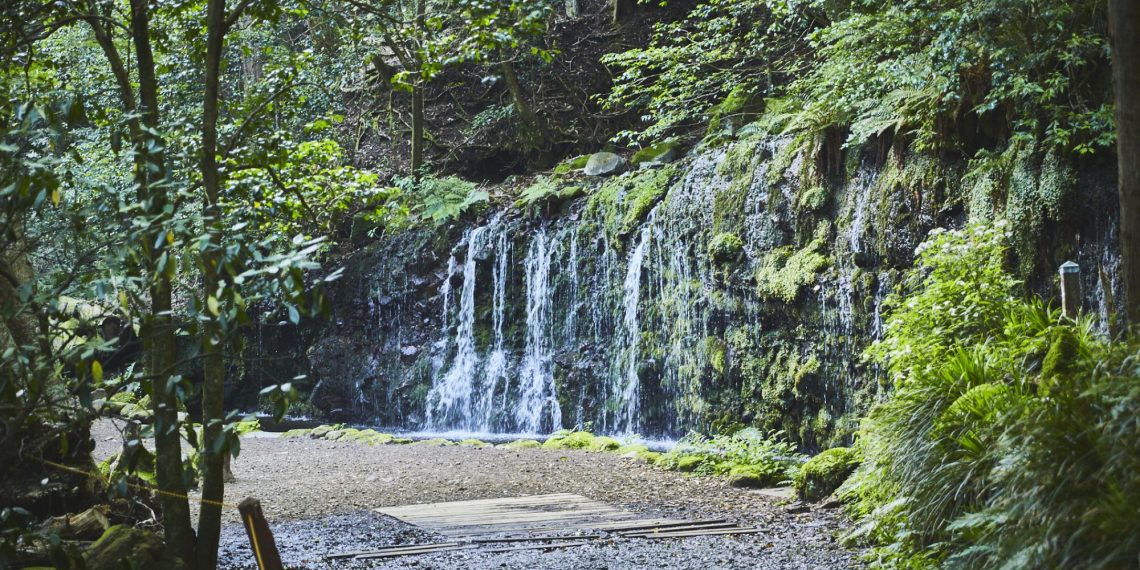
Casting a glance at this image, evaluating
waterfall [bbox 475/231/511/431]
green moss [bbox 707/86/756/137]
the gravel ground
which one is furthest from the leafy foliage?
waterfall [bbox 475/231/511/431]

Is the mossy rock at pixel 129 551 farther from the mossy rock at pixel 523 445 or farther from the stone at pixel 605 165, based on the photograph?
the stone at pixel 605 165

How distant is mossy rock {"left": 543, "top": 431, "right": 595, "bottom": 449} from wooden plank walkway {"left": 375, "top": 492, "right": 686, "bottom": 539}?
12.7 ft

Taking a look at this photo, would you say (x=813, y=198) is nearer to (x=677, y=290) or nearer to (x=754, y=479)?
(x=677, y=290)

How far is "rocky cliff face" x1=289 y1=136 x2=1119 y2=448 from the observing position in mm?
10242

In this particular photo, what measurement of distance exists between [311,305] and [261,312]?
57.6 ft

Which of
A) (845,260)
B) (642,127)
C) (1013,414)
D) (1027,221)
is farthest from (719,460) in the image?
(642,127)

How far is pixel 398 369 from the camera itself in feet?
58.9

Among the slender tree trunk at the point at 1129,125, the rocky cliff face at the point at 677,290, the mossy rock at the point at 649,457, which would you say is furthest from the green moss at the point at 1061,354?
the mossy rock at the point at 649,457

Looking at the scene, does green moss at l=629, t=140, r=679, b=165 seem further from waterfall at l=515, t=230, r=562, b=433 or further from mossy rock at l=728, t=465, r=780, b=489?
mossy rock at l=728, t=465, r=780, b=489

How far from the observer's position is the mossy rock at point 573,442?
12.4 m

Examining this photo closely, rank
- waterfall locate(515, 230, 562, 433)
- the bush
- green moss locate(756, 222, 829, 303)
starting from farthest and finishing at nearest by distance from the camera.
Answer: waterfall locate(515, 230, 562, 433), green moss locate(756, 222, 829, 303), the bush

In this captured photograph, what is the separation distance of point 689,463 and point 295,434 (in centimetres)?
817

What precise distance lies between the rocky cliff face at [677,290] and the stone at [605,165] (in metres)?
0.20

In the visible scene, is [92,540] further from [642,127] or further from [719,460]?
[642,127]
